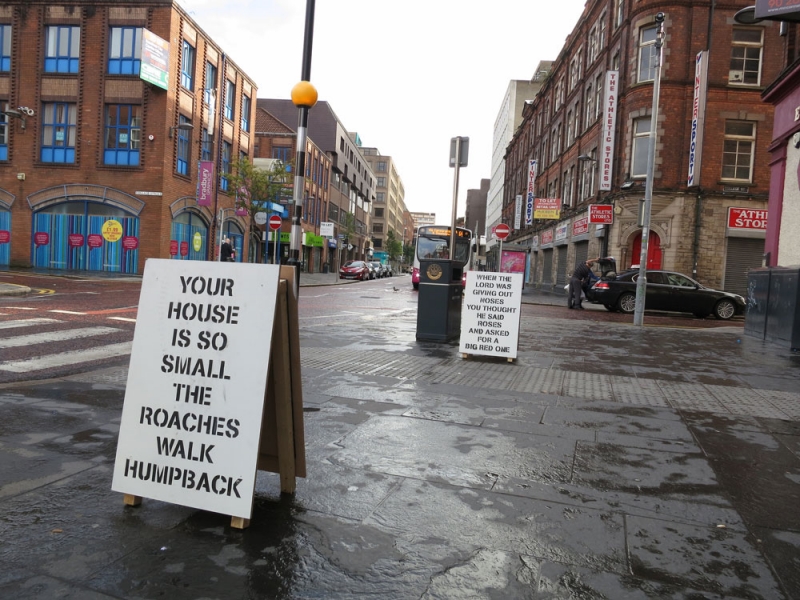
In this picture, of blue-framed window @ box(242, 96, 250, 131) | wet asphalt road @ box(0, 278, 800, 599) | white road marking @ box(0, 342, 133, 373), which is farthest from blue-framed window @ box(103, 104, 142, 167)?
wet asphalt road @ box(0, 278, 800, 599)

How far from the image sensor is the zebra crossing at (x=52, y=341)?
6.50m

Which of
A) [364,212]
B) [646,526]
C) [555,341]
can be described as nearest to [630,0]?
[555,341]

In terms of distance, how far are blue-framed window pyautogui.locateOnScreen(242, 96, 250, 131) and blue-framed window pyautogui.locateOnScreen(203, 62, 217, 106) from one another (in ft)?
13.8

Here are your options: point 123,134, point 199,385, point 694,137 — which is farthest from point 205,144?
Result: point 199,385

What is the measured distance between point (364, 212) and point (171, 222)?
6661cm

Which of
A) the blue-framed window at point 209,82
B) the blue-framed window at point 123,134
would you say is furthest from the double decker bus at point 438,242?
the blue-framed window at point 123,134

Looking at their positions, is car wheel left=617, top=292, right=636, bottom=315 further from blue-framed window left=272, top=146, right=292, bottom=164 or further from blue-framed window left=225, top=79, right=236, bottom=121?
blue-framed window left=272, top=146, right=292, bottom=164

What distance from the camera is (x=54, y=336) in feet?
27.3

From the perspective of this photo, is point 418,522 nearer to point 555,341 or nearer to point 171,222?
point 555,341

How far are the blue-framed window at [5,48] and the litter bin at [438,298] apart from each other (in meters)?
29.1

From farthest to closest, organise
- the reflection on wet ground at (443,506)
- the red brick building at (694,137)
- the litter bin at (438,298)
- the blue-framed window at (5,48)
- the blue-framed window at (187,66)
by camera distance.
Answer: the blue-framed window at (187,66) → the blue-framed window at (5,48) → the red brick building at (694,137) → the litter bin at (438,298) → the reflection on wet ground at (443,506)

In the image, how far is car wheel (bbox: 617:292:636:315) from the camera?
19.6 meters

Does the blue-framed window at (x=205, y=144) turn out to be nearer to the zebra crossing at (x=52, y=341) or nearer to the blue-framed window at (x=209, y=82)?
the blue-framed window at (x=209, y=82)

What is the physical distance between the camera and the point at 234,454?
2.81 m
